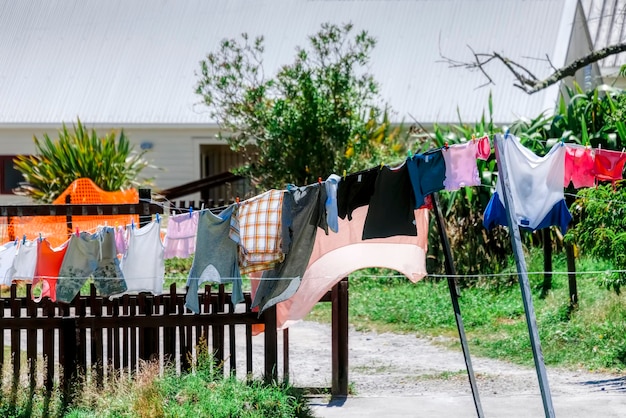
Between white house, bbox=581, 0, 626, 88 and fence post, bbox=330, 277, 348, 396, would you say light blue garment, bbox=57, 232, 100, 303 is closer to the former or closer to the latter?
fence post, bbox=330, 277, 348, 396

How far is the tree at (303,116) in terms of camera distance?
18.5 metres

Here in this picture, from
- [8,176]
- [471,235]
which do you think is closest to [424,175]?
[471,235]

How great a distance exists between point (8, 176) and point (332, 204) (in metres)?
17.1

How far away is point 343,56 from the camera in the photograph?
19672 mm

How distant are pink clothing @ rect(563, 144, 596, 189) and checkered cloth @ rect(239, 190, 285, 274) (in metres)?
2.47

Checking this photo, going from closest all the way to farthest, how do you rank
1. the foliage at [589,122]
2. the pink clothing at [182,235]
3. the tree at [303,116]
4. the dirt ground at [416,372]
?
the pink clothing at [182,235], the dirt ground at [416,372], the foliage at [589,122], the tree at [303,116]

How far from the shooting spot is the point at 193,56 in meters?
25.4

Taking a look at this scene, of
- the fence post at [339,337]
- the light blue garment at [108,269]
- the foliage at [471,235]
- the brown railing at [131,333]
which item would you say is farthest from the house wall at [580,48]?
the light blue garment at [108,269]

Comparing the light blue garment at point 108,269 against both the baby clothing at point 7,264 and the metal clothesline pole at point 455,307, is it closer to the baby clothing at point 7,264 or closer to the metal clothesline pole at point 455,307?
the baby clothing at point 7,264

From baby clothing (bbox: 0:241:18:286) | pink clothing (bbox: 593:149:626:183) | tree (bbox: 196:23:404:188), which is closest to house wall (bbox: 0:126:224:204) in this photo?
tree (bbox: 196:23:404:188)

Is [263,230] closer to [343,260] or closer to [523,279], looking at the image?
[343,260]

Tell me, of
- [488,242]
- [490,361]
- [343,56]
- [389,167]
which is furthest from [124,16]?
[389,167]

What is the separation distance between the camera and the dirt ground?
10844 mm

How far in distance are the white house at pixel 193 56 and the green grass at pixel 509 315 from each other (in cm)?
756
